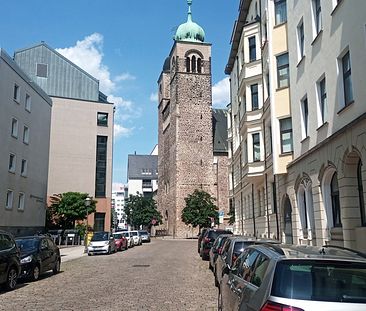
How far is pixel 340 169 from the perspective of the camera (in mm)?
14164

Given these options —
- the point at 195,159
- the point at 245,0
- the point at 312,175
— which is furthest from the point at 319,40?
the point at 195,159

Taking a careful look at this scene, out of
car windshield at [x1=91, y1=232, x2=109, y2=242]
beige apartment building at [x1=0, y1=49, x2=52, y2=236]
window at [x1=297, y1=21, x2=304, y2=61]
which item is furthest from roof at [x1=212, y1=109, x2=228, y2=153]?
window at [x1=297, y1=21, x2=304, y2=61]

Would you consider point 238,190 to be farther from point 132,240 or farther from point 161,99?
point 161,99

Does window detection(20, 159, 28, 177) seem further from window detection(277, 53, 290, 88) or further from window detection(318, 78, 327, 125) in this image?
window detection(318, 78, 327, 125)

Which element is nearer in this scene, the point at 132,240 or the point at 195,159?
the point at 132,240

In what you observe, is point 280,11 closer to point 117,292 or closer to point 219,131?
point 117,292

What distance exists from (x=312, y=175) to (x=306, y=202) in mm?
1822

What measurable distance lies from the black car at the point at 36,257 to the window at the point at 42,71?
5024 centimetres

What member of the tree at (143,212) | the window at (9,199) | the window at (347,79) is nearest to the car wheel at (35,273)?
the window at (347,79)

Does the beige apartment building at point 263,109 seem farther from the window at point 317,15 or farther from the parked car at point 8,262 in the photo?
the parked car at point 8,262

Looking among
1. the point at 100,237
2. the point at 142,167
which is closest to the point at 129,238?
the point at 100,237

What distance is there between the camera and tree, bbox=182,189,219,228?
68.4 metres

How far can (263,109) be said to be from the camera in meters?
25.5

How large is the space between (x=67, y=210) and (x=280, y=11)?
3627 cm
